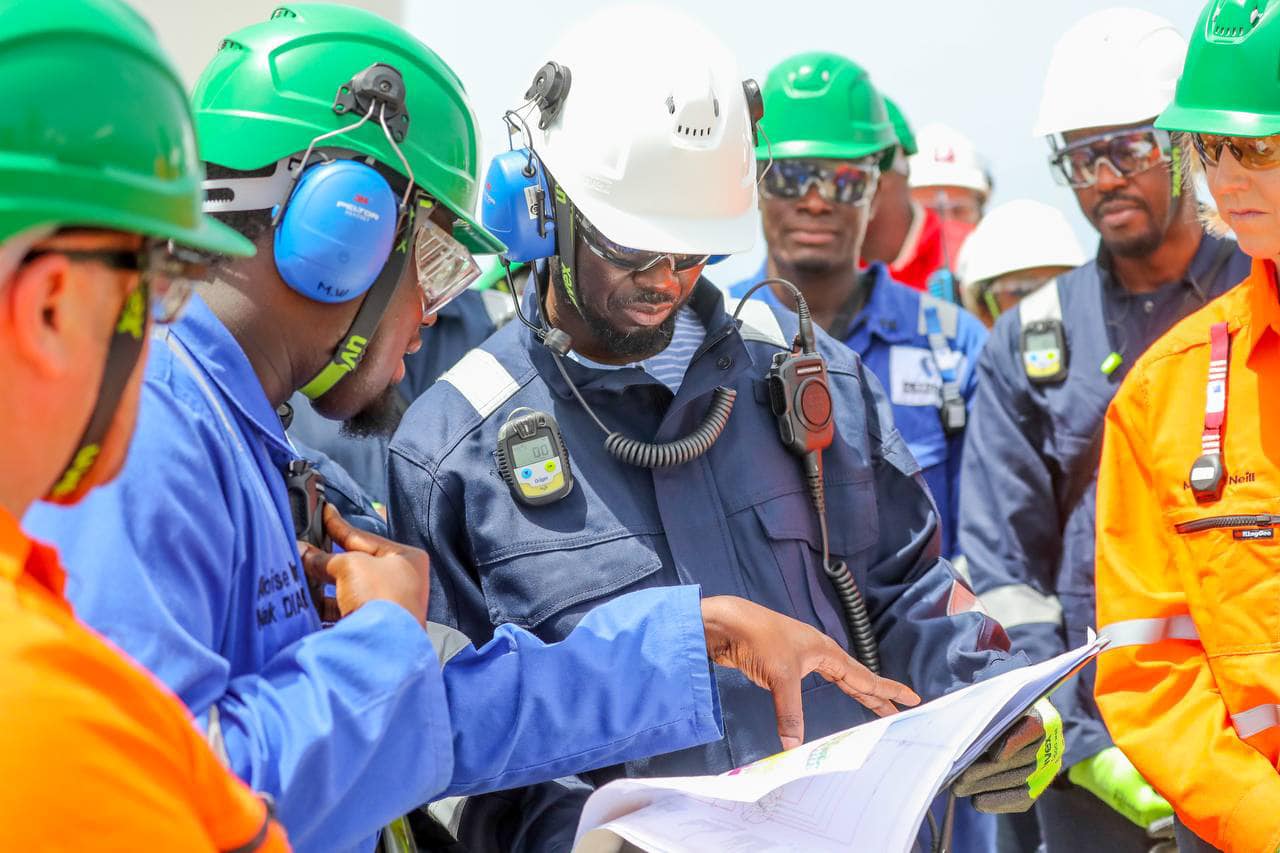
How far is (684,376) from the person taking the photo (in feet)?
8.61

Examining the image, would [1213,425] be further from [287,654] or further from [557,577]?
[287,654]

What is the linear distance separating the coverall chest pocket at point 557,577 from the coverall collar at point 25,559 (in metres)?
1.25

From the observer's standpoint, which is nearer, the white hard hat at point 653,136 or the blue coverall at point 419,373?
the white hard hat at point 653,136

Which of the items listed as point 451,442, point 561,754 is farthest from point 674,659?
point 451,442

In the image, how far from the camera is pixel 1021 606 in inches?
152

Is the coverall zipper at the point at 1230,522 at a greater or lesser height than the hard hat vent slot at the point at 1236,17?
lesser

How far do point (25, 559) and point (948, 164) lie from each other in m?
7.89

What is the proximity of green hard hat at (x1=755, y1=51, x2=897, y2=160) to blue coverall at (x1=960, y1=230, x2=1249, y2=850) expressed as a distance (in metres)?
1.05

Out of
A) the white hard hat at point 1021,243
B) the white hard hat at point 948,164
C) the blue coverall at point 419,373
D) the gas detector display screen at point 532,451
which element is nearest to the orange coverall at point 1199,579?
the gas detector display screen at point 532,451

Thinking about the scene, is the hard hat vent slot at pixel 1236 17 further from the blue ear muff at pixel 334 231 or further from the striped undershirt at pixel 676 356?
the blue ear muff at pixel 334 231

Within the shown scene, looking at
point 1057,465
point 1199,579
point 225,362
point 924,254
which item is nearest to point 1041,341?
point 1057,465

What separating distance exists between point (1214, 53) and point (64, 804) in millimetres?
2504

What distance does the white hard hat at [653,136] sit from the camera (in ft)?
8.79

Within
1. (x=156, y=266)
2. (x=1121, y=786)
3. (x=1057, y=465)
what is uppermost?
(x=156, y=266)
